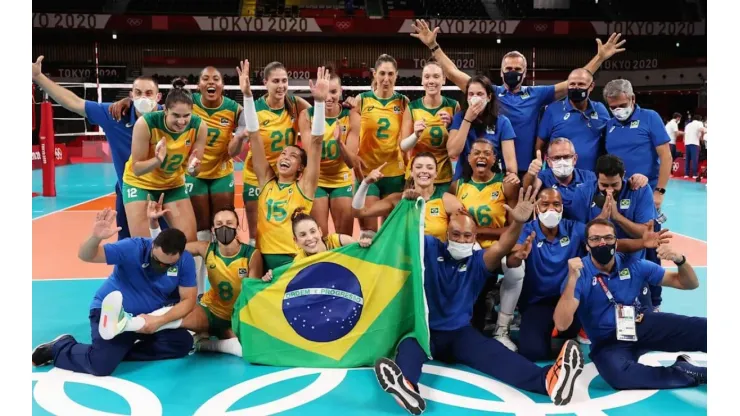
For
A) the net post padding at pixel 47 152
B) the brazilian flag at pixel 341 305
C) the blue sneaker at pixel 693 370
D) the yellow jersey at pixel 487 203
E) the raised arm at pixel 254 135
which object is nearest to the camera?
the blue sneaker at pixel 693 370

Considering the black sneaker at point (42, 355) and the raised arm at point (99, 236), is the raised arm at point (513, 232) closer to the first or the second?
the raised arm at point (99, 236)

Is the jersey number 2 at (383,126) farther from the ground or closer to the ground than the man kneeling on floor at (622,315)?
farther from the ground

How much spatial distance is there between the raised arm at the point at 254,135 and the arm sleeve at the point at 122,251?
1.22 m

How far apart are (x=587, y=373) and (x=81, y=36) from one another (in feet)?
98.5

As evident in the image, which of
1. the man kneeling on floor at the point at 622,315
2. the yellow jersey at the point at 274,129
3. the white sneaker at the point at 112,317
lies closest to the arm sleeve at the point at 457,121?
the yellow jersey at the point at 274,129

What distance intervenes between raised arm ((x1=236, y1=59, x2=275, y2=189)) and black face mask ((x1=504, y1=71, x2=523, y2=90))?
2330 millimetres

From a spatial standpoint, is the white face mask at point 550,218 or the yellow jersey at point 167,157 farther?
the yellow jersey at point 167,157

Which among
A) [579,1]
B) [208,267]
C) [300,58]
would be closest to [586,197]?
[208,267]

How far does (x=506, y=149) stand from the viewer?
18.8ft

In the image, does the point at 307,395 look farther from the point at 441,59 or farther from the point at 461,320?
the point at 441,59

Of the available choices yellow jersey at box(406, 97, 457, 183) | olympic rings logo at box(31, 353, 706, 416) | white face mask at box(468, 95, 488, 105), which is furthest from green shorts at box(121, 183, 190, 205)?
white face mask at box(468, 95, 488, 105)

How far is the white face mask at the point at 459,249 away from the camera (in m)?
4.80

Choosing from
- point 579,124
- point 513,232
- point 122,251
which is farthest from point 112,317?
point 579,124

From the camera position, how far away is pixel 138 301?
5086 millimetres
